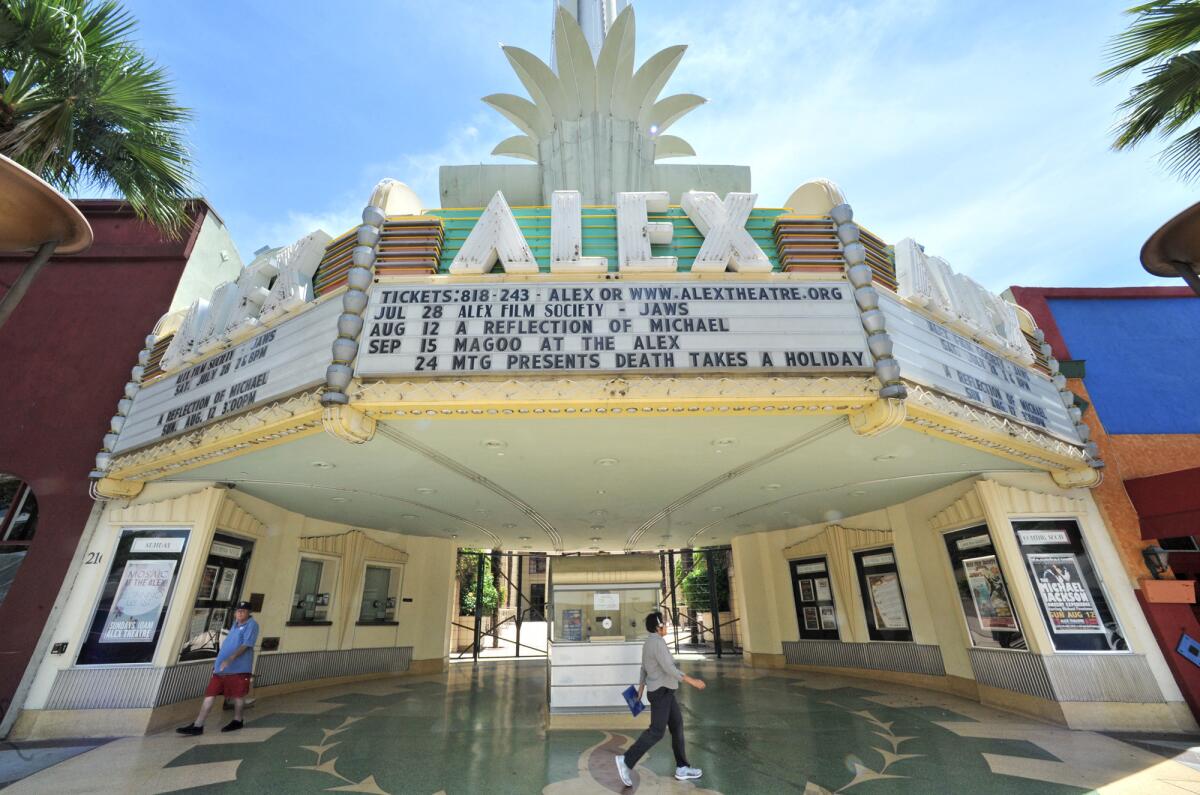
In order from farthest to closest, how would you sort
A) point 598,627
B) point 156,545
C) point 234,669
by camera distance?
point 598,627 → point 156,545 → point 234,669

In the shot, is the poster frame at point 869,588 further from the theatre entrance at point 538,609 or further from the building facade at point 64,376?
the building facade at point 64,376

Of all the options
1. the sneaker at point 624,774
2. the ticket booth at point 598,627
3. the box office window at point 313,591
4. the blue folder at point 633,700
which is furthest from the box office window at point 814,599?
the box office window at point 313,591

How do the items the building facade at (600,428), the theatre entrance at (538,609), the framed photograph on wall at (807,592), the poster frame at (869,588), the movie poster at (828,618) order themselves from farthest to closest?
1. the theatre entrance at (538,609)
2. the framed photograph on wall at (807,592)
3. the movie poster at (828,618)
4. the poster frame at (869,588)
5. the building facade at (600,428)

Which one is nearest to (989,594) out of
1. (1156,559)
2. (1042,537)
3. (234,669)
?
(1042,537)

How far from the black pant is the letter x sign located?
210 inches

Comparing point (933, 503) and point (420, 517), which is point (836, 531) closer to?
point (933, 503)

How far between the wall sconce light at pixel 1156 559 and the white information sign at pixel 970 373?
6.98 ft

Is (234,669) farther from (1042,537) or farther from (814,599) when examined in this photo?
(1042,537)

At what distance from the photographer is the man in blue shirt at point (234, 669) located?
8.17 metres

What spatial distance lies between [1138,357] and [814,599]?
9.30m

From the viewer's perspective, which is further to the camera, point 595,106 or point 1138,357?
point 595,106

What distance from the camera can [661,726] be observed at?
19.1ft

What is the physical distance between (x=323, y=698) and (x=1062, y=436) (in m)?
15.6

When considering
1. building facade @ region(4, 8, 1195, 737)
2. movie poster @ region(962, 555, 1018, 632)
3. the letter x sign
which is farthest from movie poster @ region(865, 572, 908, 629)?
the letter x sign
